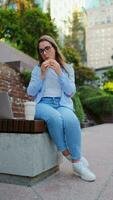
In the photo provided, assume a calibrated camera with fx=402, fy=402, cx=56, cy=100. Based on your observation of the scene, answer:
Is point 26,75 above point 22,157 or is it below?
above

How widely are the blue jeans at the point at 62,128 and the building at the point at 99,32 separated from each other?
50.3m

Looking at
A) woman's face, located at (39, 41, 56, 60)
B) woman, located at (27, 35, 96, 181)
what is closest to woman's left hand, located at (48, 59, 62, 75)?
woman, located at (27, 35, 96, 181)

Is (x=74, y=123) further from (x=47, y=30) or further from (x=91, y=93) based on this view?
(x=47, y=30)

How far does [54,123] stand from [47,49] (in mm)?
748

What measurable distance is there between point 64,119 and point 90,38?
57261 mm

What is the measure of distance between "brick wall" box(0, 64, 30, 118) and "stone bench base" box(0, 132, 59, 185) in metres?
6.19

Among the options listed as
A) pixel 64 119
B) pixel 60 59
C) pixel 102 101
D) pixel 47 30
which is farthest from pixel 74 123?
pixel 47 30

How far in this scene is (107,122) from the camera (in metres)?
14.5

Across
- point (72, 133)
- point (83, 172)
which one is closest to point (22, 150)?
point (72, 133)

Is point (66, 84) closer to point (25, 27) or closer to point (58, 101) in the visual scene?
point (58, 101)

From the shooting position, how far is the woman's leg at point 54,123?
333 centimetres

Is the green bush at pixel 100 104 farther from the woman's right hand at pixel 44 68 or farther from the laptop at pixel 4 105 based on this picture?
the laptop at pixel 4 105

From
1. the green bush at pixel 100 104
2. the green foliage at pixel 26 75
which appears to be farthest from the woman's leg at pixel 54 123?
the green bush at pixel 100 104

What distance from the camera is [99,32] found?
61.8 meters
